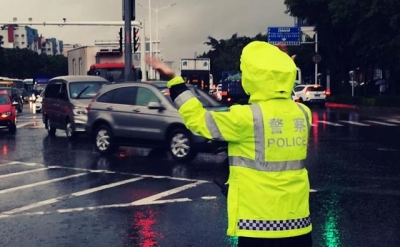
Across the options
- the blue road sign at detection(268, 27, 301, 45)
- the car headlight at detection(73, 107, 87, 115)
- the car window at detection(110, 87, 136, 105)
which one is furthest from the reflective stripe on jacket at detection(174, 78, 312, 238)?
the blue road sign at detection(268, 27, 301, 45)

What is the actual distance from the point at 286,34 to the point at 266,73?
58.3m

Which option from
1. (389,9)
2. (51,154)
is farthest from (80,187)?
(389,9)

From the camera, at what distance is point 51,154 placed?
17922mm

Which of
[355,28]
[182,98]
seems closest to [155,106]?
[182,98]

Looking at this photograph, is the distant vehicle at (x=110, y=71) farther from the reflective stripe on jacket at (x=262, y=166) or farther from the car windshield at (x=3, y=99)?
the reflective stripe on jacket at (x=262, y=166)

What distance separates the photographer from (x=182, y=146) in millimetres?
15836

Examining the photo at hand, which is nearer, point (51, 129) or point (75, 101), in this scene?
point (75, 101)

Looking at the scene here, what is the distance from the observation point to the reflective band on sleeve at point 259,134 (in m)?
4.21

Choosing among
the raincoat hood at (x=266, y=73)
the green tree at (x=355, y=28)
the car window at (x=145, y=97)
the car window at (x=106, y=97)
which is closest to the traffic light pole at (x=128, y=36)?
the car window at (x=106, y=97)

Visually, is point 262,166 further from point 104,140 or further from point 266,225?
point 104,140

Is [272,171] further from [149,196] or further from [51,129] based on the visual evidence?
[51,129]

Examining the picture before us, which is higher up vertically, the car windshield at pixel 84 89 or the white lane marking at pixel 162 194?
the car windshield at pixel 84 89

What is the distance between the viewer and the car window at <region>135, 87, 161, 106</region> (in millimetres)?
16631

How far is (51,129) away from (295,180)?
20554 millimetres
